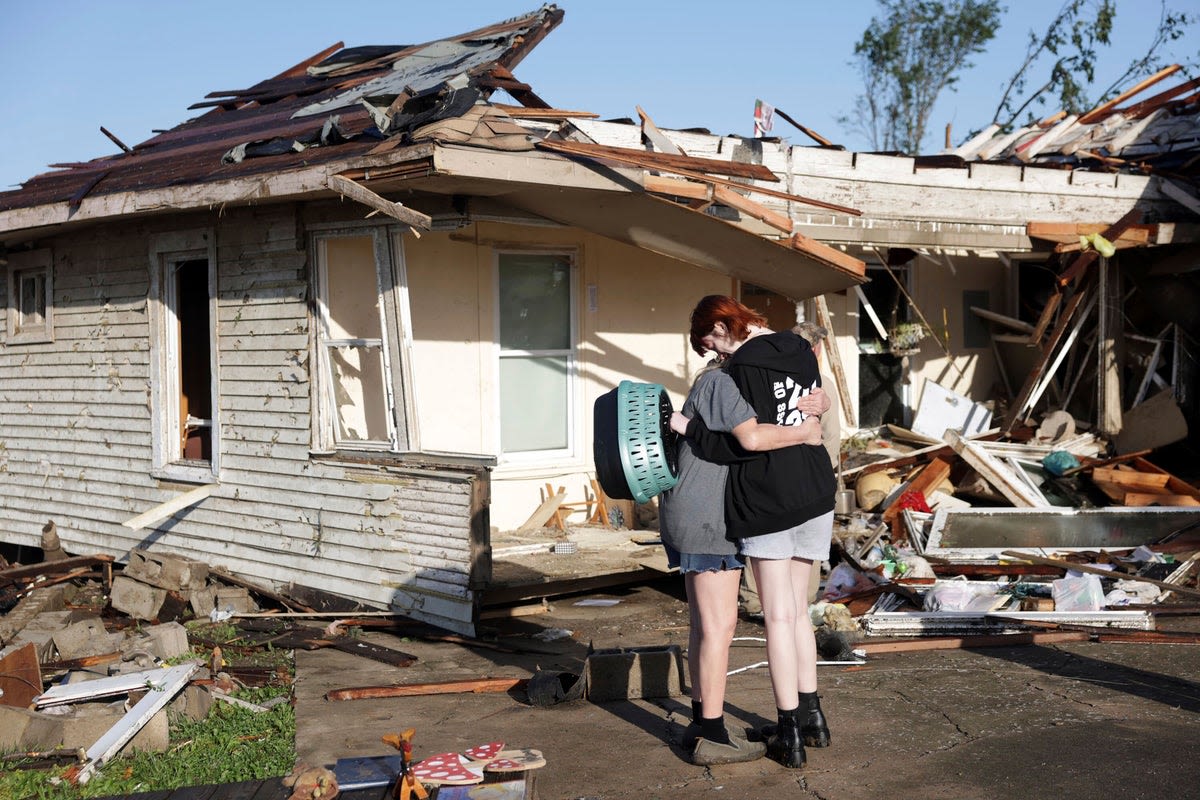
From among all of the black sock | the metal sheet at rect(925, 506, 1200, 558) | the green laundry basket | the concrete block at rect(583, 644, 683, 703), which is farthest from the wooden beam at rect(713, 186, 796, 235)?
the black sock

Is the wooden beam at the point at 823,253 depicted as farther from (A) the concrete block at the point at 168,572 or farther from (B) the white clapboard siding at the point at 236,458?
(A) the concrete block at the point at 168,572

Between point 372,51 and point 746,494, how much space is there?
8.32m

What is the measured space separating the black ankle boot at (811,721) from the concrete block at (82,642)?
4.84 m

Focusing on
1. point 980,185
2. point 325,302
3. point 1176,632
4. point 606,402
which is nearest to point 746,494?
point 606,402

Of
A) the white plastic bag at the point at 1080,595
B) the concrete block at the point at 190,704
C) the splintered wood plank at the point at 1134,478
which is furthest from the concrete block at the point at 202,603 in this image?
the splintered wood plank at the point at 1134,478

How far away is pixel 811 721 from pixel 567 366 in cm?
536

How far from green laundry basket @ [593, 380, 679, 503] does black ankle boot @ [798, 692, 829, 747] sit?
1.08 metres

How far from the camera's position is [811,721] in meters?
4.95

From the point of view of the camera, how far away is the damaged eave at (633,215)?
7.32 meters

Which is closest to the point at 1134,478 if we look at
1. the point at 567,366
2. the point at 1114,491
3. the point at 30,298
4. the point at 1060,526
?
the point at 1114,491

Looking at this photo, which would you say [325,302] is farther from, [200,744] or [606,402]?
[606,402]

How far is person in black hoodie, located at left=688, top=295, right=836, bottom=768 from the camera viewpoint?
4.68 metres

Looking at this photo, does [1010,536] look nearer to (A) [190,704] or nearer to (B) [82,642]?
(A) [190,704]

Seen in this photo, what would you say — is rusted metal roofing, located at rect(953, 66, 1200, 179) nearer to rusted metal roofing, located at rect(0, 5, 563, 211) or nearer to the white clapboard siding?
rusted metal roofing, located at rect(0, 5, 563, 211)
